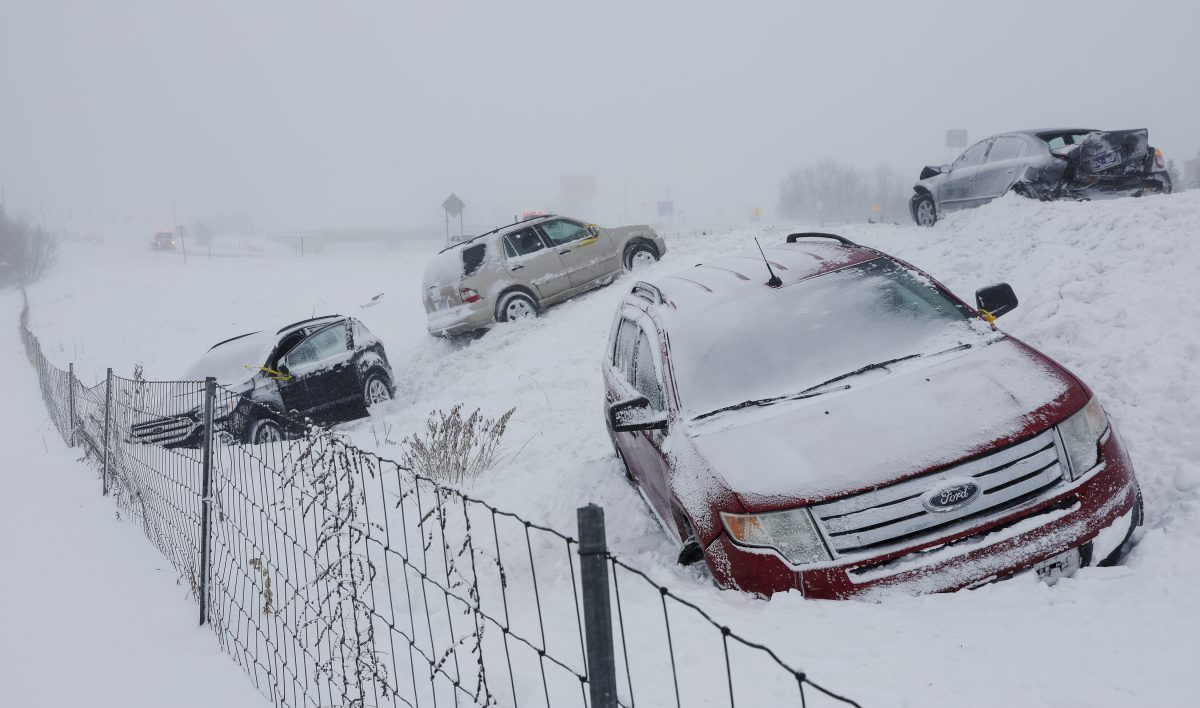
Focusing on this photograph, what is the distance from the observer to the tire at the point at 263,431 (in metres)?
9.35

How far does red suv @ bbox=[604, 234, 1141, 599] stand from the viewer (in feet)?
10.0

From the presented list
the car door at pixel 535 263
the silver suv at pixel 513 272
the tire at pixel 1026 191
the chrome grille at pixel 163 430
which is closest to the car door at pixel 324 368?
the chrome grille at pixel 163 430

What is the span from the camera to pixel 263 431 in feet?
31.1

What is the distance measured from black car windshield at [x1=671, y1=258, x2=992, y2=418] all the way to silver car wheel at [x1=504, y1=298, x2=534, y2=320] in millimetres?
9137

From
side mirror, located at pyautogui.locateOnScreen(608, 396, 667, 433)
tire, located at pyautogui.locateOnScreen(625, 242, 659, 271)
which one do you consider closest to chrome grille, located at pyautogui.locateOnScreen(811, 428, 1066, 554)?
side mirror, located at pyautogui.locateOnScreen(608, 396, 667, 433)

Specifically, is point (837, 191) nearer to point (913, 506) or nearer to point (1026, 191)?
point (1026, 191)

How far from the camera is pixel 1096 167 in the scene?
10.2 meters

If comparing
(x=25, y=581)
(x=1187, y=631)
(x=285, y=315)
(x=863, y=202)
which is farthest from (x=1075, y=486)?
(x=863, y=202)

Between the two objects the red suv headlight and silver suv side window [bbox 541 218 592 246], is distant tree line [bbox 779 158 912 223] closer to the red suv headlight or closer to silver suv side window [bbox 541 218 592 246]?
silver suv side window [bbox 541 218 592 246]

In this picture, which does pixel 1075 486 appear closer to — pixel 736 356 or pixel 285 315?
pixel 736 356

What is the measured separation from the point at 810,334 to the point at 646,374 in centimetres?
108

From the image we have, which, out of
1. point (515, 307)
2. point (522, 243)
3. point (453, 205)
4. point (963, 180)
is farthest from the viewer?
point (453, 205)

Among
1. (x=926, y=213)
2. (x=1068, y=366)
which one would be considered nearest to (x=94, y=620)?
(x=1068, y=366)

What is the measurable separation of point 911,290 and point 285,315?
27.7 metres
